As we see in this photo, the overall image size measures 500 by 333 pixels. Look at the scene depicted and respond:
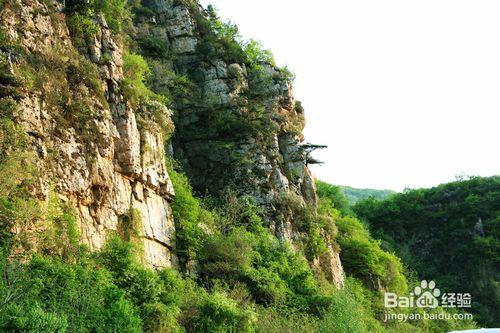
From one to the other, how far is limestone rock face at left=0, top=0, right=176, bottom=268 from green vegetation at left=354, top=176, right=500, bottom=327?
44.5 meters

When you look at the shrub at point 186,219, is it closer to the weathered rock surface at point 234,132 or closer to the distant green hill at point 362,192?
the weathered rock surface at point 234,132

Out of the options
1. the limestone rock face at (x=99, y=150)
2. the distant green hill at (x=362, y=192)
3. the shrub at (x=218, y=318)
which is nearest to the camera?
the limestone rock face at (x=99, y=150)

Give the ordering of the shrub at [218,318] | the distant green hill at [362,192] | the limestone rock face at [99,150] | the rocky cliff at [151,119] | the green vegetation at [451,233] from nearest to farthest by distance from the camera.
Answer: the limestone rock face at [99,150], the rocky cliff at [151,119], the shrub at [218,318], the green vegetation at [451,233], the distant green hill at [362,192]

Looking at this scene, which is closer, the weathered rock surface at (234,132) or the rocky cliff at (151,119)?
the rocky cliff at (151,119)

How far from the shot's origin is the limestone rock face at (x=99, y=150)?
24.2m

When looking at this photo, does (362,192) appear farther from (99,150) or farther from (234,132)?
(99,150)

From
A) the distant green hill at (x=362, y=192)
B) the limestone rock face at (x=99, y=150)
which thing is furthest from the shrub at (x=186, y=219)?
the distant green hill at (x=362, y=192)

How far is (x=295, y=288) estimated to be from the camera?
3631 cm

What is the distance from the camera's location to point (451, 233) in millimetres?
70625

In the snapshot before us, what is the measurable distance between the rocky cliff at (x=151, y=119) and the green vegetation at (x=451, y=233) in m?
27.3

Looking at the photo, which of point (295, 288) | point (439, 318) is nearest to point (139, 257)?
point (295, 288)

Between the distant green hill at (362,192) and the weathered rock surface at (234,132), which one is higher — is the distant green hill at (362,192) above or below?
above

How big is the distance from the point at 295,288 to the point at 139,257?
1360 centimetres

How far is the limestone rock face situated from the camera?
24.2m
